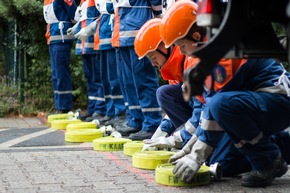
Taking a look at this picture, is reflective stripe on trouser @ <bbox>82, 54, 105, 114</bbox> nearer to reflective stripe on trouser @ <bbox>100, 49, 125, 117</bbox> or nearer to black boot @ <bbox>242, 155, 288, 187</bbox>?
reflective stripe on trouser @ <bbox>100, 49, 125, 117</bbox>

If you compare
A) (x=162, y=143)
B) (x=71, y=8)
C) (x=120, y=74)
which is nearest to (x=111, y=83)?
(x=120, y=74)

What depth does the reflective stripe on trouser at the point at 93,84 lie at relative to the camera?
29.7ft

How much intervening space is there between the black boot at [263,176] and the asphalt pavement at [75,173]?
0.04 meters

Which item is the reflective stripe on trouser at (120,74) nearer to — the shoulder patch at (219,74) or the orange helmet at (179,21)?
the orange helmet at (179,21)

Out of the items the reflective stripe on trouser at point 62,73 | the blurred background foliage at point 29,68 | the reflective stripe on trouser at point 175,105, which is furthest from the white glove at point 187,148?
the blurred background foliage at point 29,68

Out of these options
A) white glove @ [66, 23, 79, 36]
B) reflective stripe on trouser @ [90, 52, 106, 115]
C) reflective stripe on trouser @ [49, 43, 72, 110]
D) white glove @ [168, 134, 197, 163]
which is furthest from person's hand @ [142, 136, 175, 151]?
reflective stripe on trouser @ [49, 43, 72, 110]

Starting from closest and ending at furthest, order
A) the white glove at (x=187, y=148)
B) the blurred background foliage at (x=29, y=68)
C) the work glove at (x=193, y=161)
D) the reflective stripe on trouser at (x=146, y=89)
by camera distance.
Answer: the work glove at (x=193, y=161) < the white glove at (x=187, y=148) < the reflective stripe on trouser at (x=146, y=89) < the blurred background foliage at (x=29, y=68)

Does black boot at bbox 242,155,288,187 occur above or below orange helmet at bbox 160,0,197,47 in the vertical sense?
below

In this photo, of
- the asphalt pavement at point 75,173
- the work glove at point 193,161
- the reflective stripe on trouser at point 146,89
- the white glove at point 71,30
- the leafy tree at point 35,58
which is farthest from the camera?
the leafy tree at point 35,58

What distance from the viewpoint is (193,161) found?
14.1ft

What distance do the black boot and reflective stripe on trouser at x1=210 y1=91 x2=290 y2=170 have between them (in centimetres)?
3

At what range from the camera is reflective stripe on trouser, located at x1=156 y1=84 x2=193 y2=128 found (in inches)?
222

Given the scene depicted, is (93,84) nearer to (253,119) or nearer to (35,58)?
(35,58)

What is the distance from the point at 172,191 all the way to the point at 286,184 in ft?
2.62
